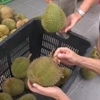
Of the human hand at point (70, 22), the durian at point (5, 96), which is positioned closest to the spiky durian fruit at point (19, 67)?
the durian at point (5, 96)

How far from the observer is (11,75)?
0.98 m

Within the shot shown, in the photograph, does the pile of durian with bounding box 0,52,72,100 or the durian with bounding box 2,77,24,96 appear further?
the durian with bounding box 2,77,24,96

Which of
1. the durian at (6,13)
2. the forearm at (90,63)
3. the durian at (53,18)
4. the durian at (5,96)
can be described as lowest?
the durian at (5,96)

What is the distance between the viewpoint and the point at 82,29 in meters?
1.63

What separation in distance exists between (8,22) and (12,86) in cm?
45

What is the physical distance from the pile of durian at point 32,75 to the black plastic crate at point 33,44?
0.04 m

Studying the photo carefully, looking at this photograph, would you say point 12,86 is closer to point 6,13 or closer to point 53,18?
point 53,18

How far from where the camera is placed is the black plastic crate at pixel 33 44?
86cm

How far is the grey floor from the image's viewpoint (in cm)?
117

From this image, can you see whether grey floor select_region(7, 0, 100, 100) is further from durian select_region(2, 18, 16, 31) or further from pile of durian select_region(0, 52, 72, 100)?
durian select_region(2, 18, 16, 31)

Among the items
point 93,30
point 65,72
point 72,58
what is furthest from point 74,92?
point 93,30

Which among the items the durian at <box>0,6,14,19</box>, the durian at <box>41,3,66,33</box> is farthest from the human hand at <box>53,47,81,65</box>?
the durian at <box>0,6,14,19</box>

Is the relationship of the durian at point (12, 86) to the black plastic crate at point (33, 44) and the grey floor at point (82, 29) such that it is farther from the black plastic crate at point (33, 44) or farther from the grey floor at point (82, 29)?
the grey floor at point (82, 29)

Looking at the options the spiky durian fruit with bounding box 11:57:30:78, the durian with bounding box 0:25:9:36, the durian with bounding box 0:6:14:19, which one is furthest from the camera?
the durian with bounding box 0:6:14:19
